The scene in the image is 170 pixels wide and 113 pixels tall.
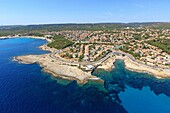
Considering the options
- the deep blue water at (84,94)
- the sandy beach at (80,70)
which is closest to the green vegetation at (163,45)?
the sandy beach at (80,70)

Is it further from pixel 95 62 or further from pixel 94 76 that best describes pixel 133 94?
pixel 95 62

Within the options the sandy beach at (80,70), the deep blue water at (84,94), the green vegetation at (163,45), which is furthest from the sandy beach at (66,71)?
the green vegetation at (163,45)

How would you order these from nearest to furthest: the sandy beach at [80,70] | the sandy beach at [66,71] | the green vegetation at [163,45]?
the sandy beach at [66,71]
the sandy beach at [80,70]
the green vegetation at [163,45]

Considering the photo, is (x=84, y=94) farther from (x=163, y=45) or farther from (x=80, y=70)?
(x=163, y=45)

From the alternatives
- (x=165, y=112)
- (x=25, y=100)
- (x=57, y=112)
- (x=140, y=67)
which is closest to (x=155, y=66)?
(x=140, y=67)

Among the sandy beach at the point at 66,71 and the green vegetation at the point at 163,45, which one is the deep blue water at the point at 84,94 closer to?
the sandy beach at the point at 66,71

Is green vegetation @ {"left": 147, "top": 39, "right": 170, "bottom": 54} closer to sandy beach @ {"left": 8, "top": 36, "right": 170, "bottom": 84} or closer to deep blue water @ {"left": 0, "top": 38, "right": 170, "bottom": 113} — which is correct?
sandy beach @ {"left": 8, "top": 36, "right": 170, "bottom": 84}

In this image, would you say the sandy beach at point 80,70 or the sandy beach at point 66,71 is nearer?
the sandy beach at point 66,71

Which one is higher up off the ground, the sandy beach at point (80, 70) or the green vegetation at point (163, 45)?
the green vegetation at point (163, 45)

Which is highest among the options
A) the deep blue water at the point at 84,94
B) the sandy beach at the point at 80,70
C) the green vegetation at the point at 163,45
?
the green vegetation at the point at 163,45

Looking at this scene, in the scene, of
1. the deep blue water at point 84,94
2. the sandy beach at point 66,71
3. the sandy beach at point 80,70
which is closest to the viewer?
the deep blue water at point 84,94

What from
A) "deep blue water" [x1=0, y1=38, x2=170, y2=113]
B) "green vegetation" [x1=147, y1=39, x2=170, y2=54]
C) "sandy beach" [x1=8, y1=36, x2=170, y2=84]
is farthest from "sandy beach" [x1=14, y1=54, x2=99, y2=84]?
"green vegetation" [x1=147, y1=39, x2=170, y2=54]
